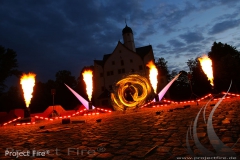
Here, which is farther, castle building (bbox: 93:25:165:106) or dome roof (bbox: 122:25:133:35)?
dome roof (bbox: 122:25:133:35)

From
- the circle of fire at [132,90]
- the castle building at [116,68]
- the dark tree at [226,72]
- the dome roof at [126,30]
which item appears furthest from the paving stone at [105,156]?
the dome roof at [126,30]

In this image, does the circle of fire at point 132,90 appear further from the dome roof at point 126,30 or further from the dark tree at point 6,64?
the dome roof at point 126,30

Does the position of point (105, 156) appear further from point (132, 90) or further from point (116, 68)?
point (116, 68)

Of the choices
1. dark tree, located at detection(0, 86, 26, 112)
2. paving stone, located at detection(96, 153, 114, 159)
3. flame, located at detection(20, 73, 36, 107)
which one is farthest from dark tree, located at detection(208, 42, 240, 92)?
dark tree, located at detection(0, 86, 26, 112)

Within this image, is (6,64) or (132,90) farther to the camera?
(6,64)

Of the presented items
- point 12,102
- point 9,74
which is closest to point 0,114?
point 9,74

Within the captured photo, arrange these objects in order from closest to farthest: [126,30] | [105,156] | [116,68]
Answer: [105,156] < [116,68] < [126,30]

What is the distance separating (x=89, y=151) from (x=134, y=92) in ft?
54.7

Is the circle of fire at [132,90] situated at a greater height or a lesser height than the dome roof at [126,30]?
lesser

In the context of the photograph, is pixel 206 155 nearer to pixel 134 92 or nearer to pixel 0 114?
pixel 134 92

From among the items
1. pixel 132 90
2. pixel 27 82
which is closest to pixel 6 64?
pixel 27 82

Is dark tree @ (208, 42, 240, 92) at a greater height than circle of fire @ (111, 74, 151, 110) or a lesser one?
greater

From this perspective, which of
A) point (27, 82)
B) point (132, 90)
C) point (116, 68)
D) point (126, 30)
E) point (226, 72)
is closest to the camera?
point (27, 82)

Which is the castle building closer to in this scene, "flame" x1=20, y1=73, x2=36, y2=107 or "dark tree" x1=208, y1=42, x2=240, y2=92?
"dark tree" x1=208, y1=42, x2=240, y2=92
